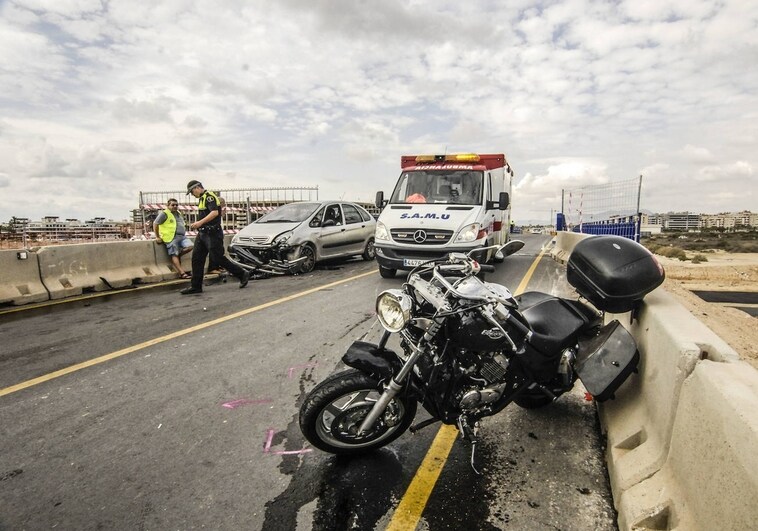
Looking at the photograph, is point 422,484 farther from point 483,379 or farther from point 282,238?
point 282,238

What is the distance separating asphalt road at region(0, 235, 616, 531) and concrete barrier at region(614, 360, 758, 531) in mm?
339

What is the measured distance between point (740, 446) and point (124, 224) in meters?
20.0

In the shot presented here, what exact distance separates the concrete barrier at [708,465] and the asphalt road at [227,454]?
0.34 metres

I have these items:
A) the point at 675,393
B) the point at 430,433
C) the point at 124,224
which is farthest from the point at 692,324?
the point at 124,224

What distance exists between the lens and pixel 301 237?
10.4 m

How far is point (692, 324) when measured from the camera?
7.84 ft

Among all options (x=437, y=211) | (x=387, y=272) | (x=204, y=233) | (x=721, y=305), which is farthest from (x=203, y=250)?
(x=721, y=305)

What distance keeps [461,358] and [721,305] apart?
6976 millimetres

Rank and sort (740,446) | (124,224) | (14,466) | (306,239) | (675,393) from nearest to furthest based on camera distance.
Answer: (740,446), (675,393), (14,466), (306,239), (124,224)

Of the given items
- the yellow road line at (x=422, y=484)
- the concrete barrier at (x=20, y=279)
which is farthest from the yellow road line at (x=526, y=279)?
the concrete barrier at (x=20, y=279)

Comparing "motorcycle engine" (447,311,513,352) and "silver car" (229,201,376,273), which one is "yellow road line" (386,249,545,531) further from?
"silver car" (229,201,376,273)

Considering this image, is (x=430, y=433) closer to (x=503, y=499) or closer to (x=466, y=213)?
(x=503, y=499)

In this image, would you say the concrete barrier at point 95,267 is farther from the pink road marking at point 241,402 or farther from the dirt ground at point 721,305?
the dirt ground at point 721,305

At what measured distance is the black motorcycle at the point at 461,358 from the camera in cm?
249
